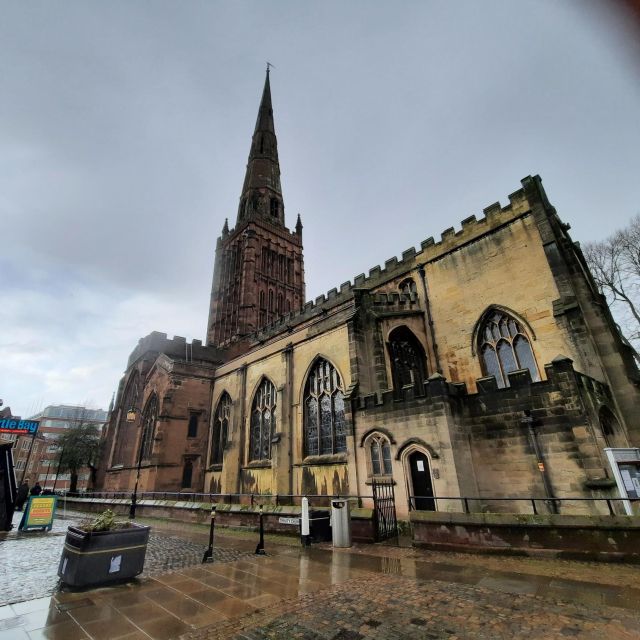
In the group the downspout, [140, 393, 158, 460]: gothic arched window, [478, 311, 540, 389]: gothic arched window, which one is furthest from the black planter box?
[140, 393, 158, 460]: gothic arched window

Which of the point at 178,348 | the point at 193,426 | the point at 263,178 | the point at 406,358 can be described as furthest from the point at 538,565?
the point at 263,178

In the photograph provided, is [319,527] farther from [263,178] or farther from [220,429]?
[263,178]

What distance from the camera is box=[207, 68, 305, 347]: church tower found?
148 feet

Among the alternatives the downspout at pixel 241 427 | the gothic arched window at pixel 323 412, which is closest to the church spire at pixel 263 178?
the downspout at pixel 241 427

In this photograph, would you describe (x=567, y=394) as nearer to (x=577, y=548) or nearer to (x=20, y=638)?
(x=577, y=548)

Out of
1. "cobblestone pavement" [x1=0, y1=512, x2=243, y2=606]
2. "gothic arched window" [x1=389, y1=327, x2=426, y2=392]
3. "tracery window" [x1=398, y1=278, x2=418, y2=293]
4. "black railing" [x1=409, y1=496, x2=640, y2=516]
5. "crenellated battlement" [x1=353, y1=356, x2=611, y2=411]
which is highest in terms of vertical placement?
"tracery window" [x1=398, y1=278, x2=418, y2=293]

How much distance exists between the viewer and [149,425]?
1099 inches

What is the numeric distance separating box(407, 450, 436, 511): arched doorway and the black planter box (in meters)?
8.57

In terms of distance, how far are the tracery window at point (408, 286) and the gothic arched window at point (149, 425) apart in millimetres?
20071

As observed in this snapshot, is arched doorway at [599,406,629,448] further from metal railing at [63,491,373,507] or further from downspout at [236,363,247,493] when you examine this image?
downspout at [236,363,247,493]

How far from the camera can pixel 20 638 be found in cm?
407

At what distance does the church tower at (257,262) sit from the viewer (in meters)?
45.0

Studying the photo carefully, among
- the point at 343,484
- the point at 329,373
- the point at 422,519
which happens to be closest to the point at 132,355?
the point at 329,373

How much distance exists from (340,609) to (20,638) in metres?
3.86
